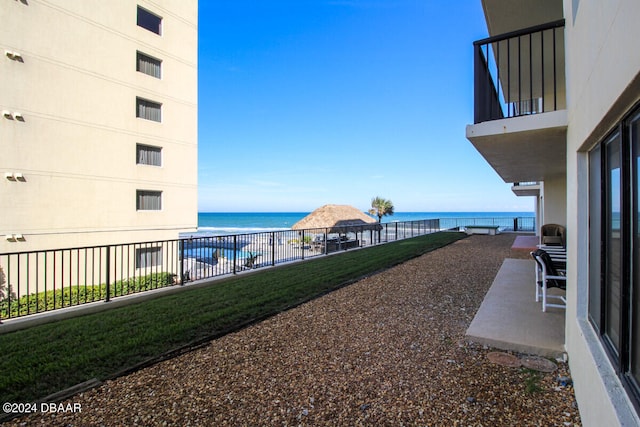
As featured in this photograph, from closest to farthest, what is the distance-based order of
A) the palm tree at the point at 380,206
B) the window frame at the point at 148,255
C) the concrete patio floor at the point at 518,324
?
the concrete patio floor at the point at 518,324 < the window frame at the point at 148,255 < the palm tree at the point at 380,206

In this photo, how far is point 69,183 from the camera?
46.9 feet

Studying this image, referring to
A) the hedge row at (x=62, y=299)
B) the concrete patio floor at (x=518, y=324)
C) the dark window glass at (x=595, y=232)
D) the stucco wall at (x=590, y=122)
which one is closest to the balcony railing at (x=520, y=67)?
the stucco wall at (x=590, y=122)

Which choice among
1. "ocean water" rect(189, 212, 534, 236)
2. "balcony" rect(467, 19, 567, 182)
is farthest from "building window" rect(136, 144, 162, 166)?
"ocean water" rect(189, 212, 534, 236)

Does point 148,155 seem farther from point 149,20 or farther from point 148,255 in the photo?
point 149,20

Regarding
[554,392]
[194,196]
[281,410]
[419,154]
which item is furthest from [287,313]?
[419,154]

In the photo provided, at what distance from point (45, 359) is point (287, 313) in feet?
10.1

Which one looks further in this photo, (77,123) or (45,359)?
(77,123)

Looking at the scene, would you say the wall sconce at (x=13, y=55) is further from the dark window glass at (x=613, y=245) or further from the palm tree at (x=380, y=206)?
the palm tree at (x=380, y=206)

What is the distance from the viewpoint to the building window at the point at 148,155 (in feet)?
56.1

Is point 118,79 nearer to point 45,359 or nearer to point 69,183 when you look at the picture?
point 69,183

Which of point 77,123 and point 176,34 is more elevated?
point 176,34

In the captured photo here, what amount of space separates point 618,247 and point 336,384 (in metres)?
2.45

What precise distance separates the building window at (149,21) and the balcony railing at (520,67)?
17.0m

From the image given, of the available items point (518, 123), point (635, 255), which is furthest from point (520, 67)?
point (635, 255)
